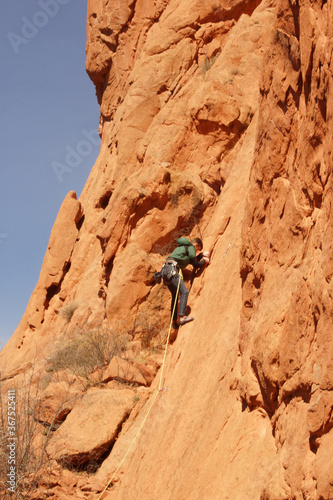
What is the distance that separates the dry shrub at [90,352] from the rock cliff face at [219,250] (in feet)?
1.67

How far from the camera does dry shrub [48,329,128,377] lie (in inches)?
414

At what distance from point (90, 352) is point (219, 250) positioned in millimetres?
3986

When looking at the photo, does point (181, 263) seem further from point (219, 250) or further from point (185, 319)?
point (185, 319)

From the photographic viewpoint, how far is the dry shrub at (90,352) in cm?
1052

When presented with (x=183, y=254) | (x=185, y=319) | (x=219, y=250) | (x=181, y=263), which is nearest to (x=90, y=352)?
(x=181, y=263)

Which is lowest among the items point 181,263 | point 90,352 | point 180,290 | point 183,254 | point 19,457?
point 19,457

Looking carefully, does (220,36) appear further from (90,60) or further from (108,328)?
(108,328)

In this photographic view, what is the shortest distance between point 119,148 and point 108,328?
603cm

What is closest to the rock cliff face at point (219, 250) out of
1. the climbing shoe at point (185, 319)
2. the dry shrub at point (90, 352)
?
the climbing shoe at point (185, 319)

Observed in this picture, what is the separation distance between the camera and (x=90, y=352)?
10805 mm

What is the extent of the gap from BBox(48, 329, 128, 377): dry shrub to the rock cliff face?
0.51m

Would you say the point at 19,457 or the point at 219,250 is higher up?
the point at 219,250

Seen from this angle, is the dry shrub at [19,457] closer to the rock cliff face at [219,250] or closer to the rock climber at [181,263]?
the rock cliff face at [219,250]

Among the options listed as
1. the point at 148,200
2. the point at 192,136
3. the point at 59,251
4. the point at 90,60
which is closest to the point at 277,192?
the point at 148,200
